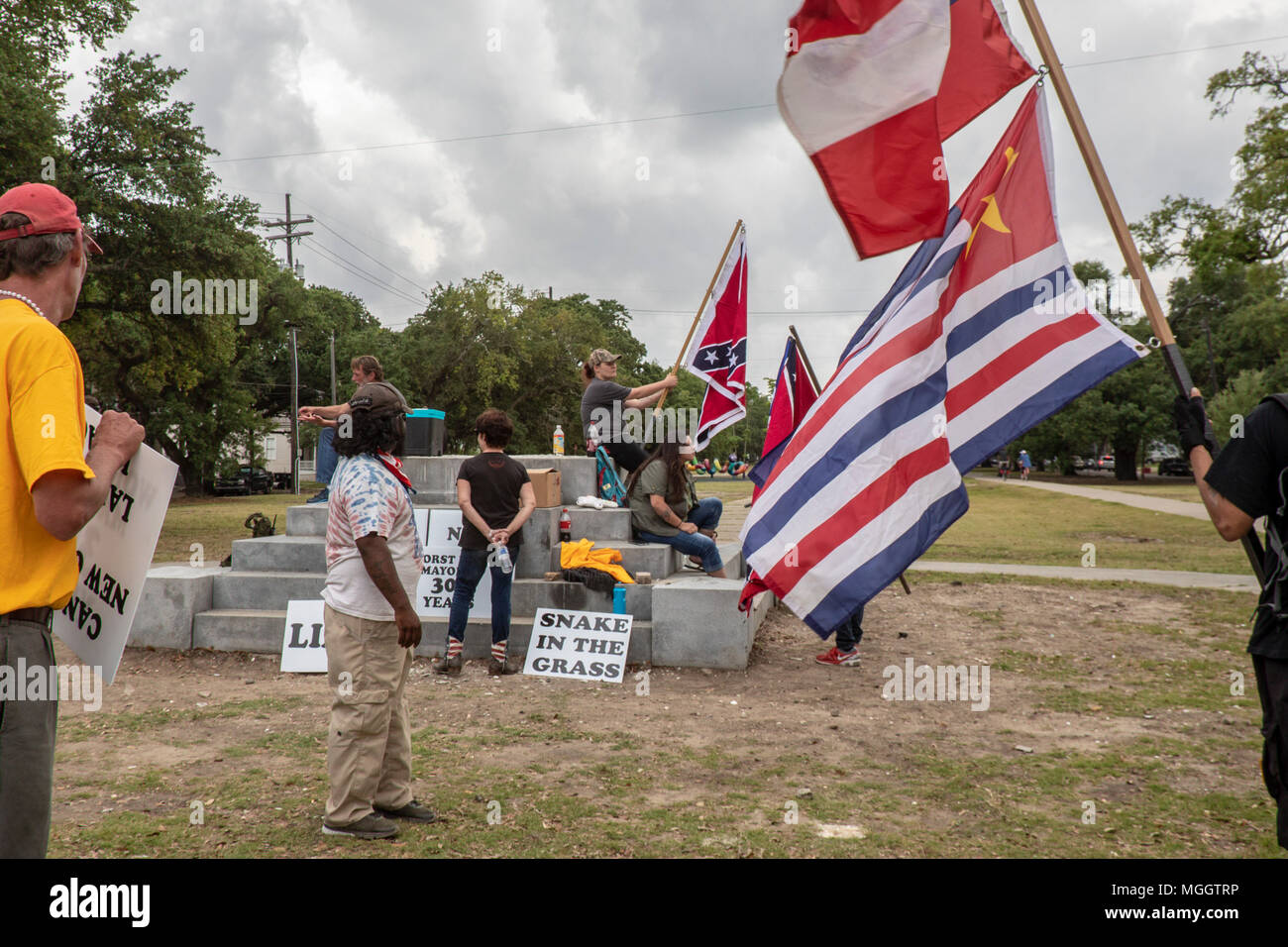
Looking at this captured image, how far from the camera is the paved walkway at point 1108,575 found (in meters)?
12.5

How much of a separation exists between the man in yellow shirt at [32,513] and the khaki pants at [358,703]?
1.95 meters

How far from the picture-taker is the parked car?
47.0m

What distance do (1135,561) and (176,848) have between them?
1565 cm

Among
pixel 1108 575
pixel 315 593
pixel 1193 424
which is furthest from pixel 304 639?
pixel 1108 575

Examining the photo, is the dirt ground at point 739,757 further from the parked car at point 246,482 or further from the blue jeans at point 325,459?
the parked car at point 246,482

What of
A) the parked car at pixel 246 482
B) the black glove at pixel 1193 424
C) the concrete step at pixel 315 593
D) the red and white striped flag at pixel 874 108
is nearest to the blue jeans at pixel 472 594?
the concrete step at pixel 315 593

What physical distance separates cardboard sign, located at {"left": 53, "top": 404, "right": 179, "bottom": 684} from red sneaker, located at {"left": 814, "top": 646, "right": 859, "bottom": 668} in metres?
6.54

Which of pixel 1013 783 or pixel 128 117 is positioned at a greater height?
pixel 128 117

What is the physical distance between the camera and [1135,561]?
1543 cm

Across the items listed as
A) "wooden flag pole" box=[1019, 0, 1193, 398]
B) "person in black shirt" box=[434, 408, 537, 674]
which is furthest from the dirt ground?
"wooden flag pole" box=[1019, 0, 1193, 398]

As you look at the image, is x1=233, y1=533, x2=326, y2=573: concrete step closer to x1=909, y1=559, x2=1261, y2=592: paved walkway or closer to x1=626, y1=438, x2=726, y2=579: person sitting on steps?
x1=626, y1=438, x2=726, y2=579: person sitting on steps
